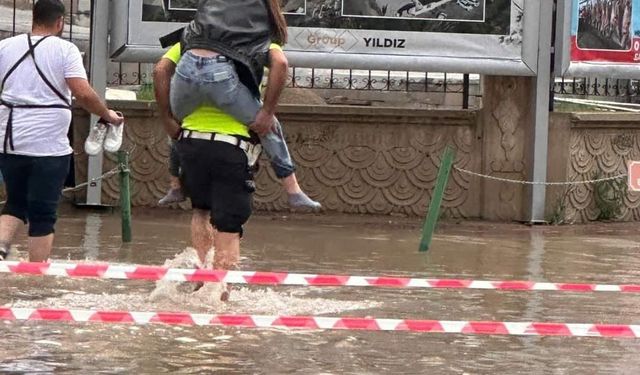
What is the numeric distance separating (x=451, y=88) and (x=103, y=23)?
4318 mm

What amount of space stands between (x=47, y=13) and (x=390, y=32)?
5638mm

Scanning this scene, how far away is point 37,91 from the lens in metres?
7.80

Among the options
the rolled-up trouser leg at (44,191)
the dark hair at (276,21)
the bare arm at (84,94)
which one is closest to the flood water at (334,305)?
the rolled-up trouser leg at (44,191)

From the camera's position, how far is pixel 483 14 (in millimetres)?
13211

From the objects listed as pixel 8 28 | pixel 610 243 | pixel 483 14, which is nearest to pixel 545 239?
pixel 610 243

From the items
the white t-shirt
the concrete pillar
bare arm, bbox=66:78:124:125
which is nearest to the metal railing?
the concrete pillar

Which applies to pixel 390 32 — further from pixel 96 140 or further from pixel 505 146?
pixel 96 140

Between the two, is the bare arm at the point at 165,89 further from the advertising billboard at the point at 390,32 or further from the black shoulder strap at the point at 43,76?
the advertising billboard at the point at 390,32

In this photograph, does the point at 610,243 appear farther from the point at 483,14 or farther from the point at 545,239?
the point at 483,14

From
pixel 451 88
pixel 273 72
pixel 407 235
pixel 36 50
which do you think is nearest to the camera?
pixel 273 72

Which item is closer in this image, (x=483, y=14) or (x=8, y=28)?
(x=483, y=14)

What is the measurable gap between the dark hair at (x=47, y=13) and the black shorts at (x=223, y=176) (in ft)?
3.99

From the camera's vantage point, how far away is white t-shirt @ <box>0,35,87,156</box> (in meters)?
7.78

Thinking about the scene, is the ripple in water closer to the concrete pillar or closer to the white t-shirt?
the white t-shirt
